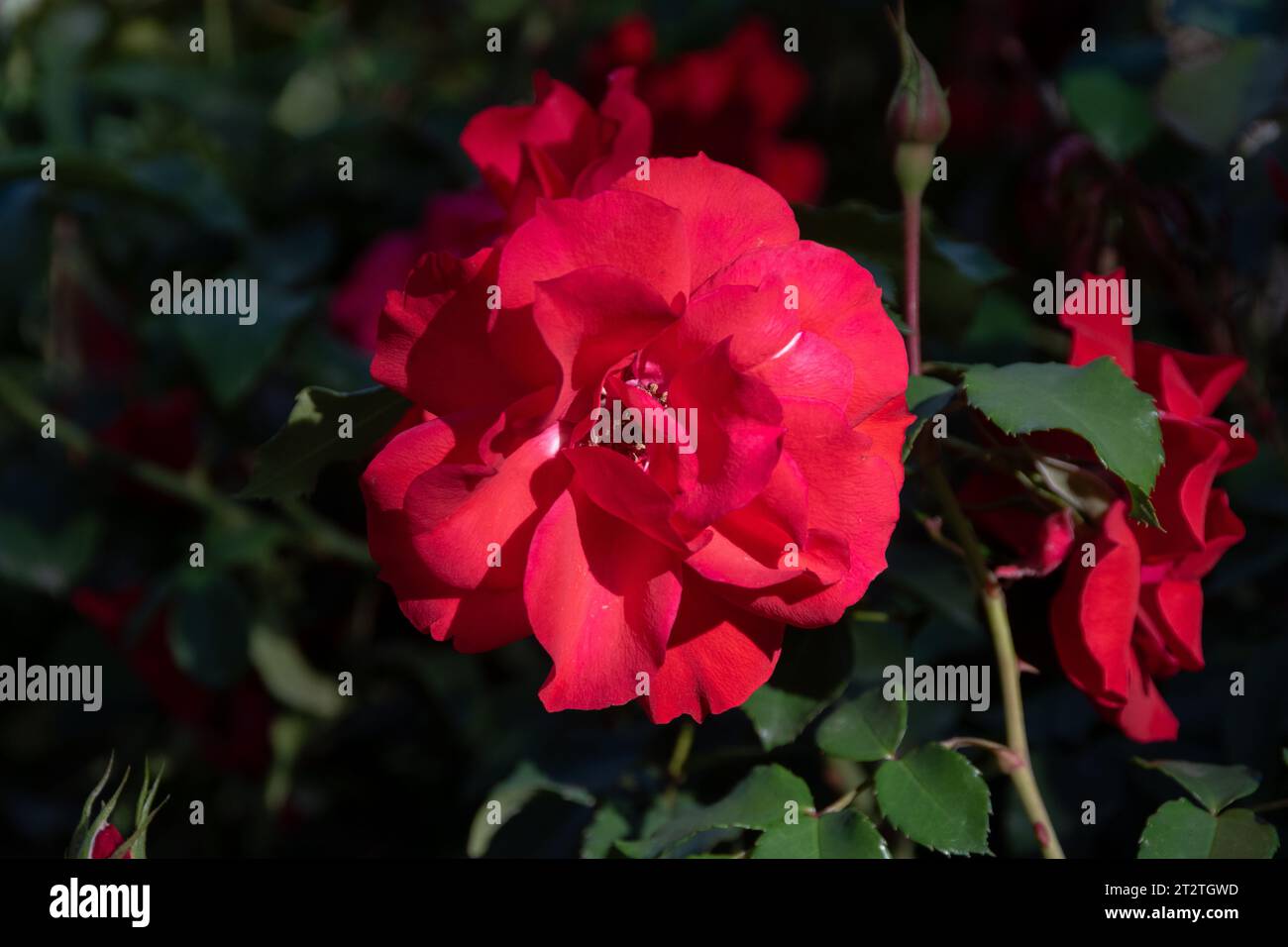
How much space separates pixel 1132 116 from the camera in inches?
37.3

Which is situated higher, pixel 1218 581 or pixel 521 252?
pixel 521 252

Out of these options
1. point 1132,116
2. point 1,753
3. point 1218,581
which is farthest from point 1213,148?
point 1,753

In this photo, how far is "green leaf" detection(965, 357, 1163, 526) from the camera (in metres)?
0.52

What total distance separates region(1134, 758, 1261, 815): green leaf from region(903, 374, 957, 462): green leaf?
21 centimetres

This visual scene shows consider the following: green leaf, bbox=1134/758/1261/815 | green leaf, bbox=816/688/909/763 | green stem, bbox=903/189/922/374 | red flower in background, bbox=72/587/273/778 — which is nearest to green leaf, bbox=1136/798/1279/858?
green leaf, bbox=1134/758/1261/815

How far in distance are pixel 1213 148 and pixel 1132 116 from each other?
0.09 metres

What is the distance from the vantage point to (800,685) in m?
0.64

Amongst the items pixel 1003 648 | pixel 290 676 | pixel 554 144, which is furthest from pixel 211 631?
pixel 1003 648

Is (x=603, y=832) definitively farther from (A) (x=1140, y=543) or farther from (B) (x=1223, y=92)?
(B) (x=1223, y=92)

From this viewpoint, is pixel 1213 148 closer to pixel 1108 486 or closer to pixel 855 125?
pixel 1108 486

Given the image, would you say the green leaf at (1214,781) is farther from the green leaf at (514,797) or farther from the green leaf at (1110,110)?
the green leaf at (1110,110)

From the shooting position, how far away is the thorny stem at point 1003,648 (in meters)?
0.60

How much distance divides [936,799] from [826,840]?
56 millimetres

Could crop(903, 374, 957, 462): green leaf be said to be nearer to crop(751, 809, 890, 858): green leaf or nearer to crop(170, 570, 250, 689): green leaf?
crop(751, 809, 890, 858): green leaf
